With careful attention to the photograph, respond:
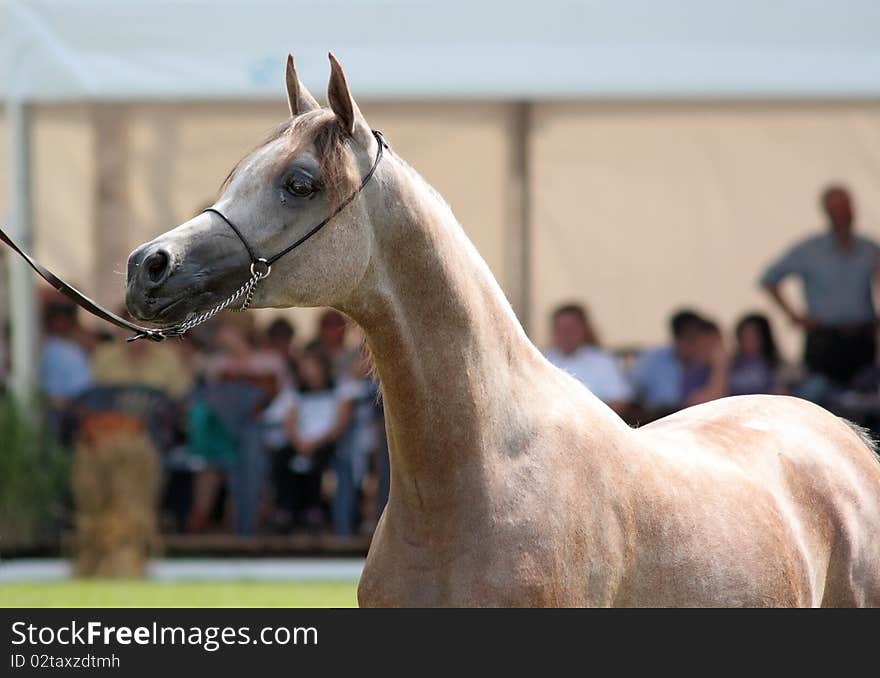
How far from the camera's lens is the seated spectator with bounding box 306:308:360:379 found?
1134 cm

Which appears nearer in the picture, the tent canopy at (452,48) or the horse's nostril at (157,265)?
the horse's nostril at (157,265)

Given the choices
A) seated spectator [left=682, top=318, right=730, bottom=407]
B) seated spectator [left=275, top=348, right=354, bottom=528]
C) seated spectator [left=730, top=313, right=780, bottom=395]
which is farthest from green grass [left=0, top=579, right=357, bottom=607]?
seated spectator [left=730, top=313, right=780, bottom=395]

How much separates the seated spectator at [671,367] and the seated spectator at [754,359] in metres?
0.30

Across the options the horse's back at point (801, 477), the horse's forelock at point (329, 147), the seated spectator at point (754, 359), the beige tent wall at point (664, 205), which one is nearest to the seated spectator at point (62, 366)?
the beige tent wall at point (664, 205)

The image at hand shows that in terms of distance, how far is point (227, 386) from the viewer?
11.4m

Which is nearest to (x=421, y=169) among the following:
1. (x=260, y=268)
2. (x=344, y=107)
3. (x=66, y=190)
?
(x=66, y=190)

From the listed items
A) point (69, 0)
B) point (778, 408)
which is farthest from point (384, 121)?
point (778, 408)

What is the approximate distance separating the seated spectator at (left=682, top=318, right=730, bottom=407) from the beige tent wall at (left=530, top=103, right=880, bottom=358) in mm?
1010

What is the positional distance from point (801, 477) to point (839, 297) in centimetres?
656

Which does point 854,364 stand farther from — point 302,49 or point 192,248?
point 192,248

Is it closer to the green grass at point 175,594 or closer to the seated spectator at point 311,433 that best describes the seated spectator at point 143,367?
the seated spectator at point 311,433

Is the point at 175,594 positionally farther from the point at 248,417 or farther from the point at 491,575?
the point at 491,575

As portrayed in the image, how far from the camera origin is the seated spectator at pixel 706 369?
36.3ft
